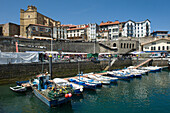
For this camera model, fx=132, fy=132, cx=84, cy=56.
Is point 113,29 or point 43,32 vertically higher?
point 113,29

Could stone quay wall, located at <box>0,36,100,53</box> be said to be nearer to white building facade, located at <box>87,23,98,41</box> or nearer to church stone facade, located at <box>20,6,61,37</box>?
white building facade, located at <box>87,23,98,41</box>

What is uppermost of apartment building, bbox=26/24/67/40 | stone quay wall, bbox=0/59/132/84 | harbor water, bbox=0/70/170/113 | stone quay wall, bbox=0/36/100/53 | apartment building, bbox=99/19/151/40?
apartment building, bbox=99/19/151/40

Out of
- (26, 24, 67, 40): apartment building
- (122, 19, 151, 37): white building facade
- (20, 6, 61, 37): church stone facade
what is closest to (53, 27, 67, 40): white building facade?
(26, 24, 67, 40): apartment building

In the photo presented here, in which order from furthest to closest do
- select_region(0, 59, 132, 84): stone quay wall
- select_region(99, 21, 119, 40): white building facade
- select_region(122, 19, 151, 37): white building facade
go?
select_region(122, 19, 151, 37): white building facade < select_region(99, 21, 119, 40): white building facade < select_region(0, 59, 132, 84): stone quay wall

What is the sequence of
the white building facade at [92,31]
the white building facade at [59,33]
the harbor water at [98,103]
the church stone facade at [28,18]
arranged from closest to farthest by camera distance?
the harbor water at [98,103]
the white building facade at [59,33]
the church stone facade at [28,18]
the white building facade at [92,31]

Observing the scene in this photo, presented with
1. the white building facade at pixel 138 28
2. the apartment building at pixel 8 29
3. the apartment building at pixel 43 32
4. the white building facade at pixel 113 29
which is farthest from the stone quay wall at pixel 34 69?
the white building facade at pixel 138 28

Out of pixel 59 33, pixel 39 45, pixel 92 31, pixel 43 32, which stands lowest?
pixel 39 45

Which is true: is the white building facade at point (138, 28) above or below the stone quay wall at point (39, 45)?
above

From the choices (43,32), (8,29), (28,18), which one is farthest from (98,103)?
(28,18)

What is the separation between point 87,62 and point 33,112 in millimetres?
26665

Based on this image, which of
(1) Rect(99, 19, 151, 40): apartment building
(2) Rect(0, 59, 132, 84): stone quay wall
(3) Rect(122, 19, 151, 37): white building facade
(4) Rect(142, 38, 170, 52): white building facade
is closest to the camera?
(2) Rect(0, 59, 132, 84): stone quay wall

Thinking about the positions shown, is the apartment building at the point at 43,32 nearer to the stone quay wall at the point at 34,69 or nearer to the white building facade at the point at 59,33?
the white building facade at the point at 59,33

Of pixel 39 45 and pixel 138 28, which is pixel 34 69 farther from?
pixel 138 28

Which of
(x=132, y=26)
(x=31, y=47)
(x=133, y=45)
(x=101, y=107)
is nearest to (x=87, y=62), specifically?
(x=31, y=47)
